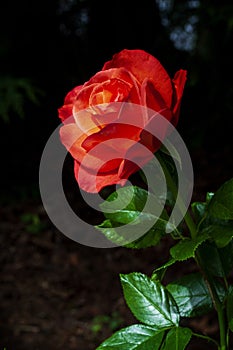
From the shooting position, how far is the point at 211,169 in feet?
10.8

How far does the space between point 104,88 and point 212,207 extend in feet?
0.62

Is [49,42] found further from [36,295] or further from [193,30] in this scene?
[36,295]

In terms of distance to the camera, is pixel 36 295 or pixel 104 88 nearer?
pixel 104 88

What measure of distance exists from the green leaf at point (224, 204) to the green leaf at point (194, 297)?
0.13 metres

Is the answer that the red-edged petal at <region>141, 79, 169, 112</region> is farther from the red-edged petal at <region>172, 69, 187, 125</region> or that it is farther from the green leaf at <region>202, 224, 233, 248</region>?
→ the green leaf at <region>202, 224, 233, 248</region>

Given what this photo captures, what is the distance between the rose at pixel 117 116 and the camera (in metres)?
0.60

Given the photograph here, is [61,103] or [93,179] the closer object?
[93,179]

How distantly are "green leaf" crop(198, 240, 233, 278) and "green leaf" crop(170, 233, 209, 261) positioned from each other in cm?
8

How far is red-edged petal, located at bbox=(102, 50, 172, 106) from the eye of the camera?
62 cm

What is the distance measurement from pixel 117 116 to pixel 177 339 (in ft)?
0.86

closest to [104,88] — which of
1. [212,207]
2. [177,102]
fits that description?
[177,102]

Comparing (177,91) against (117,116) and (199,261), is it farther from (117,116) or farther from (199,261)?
(199,261)

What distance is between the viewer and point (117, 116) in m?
0.60

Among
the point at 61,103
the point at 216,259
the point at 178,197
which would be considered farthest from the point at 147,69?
the point at 61,103
